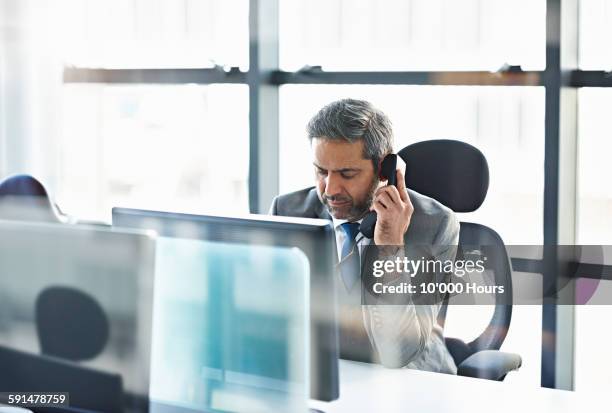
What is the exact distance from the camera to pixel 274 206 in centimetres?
256

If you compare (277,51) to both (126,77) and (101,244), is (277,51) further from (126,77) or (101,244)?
(101,244)

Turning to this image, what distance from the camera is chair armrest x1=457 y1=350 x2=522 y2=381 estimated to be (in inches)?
83.4

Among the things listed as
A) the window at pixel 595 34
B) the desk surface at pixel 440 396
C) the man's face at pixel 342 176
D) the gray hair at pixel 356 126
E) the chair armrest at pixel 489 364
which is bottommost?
the chair armrest at pixel 489 364

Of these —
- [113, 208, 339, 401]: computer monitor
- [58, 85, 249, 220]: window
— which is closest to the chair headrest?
[113, 208, 339, 401]: computer monitor

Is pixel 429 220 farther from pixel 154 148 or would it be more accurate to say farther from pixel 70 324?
pixel 154 148

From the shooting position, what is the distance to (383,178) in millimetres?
2488

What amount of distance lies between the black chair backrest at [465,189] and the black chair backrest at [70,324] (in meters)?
1.28

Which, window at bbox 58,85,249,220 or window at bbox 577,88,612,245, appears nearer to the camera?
window at bbox 577,88,612,245

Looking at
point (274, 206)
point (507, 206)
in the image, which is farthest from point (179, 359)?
point (507, 206)

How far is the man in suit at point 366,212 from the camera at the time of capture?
2098mm

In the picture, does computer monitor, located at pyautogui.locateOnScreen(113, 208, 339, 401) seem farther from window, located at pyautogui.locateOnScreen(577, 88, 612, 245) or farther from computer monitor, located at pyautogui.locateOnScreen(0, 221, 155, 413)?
window, located at pyautogui.locateOnScreen(577, 88, 612, 245)

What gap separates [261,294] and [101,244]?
0.27 metres

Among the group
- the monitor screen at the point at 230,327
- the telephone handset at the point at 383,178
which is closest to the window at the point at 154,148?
the telephone handset at the point at 383,178

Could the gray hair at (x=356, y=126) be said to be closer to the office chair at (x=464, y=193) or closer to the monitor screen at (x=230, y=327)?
the office chair at (x=464, y=193)
